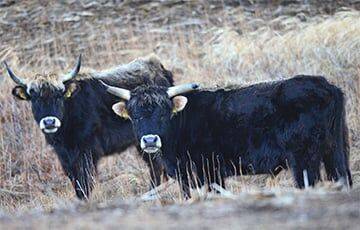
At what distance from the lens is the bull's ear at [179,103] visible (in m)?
11.4

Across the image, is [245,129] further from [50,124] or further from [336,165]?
[50,124]

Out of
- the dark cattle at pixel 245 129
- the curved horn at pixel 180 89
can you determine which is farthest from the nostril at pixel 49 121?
the curved horn at pixel 180 89

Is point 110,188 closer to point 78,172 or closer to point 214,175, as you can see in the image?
point 78,172

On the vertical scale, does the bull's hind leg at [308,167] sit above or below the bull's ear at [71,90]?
below

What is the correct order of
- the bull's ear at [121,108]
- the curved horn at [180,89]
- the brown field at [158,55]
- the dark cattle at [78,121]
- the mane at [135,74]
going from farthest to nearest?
the mane at [135,74], the dark cattle at [78,121], the brown field at [158,55], the bull's ear at [121,108], the curved horn at [180,89]

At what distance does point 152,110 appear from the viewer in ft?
36.8

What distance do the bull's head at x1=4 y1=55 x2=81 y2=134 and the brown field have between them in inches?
39.7

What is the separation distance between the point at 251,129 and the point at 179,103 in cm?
102

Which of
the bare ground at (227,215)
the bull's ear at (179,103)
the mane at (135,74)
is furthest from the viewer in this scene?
the mane at (135,74)

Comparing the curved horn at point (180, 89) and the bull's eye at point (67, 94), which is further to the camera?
the bull's eye at point (67, 94)

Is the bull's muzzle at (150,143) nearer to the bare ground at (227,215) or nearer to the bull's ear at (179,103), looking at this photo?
the bull's ear at (179,103)

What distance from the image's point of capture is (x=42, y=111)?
12.8 meters

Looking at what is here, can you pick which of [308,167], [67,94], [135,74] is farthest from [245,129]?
[135,74]

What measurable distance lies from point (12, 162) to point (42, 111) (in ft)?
10.9
